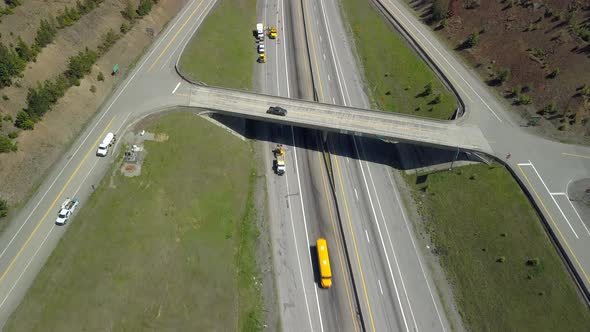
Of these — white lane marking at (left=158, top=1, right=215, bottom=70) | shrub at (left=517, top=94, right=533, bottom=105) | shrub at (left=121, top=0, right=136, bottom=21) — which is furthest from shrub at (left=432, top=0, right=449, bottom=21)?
shrub at (left=121, top=0, right=136, bottom=21)

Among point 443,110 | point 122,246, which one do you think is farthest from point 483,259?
point 122,246

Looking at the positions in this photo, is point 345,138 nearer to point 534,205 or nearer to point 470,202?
point 470,202

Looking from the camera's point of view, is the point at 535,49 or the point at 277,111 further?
the point at 535,49

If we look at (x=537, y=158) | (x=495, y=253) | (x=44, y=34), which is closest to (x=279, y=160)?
(x=495, y=253)

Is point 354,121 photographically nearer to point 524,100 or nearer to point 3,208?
point 524,100

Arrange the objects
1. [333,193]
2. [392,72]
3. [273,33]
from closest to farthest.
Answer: [333,193], [392,72], [273,33]

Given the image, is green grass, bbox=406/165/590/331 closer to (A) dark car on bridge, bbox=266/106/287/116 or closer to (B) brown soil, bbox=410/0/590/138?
(B) brown soil, bbox=410/0/590/138

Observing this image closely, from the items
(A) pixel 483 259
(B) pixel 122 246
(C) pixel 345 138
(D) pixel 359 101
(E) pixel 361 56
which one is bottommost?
(A) pixel 483 259
